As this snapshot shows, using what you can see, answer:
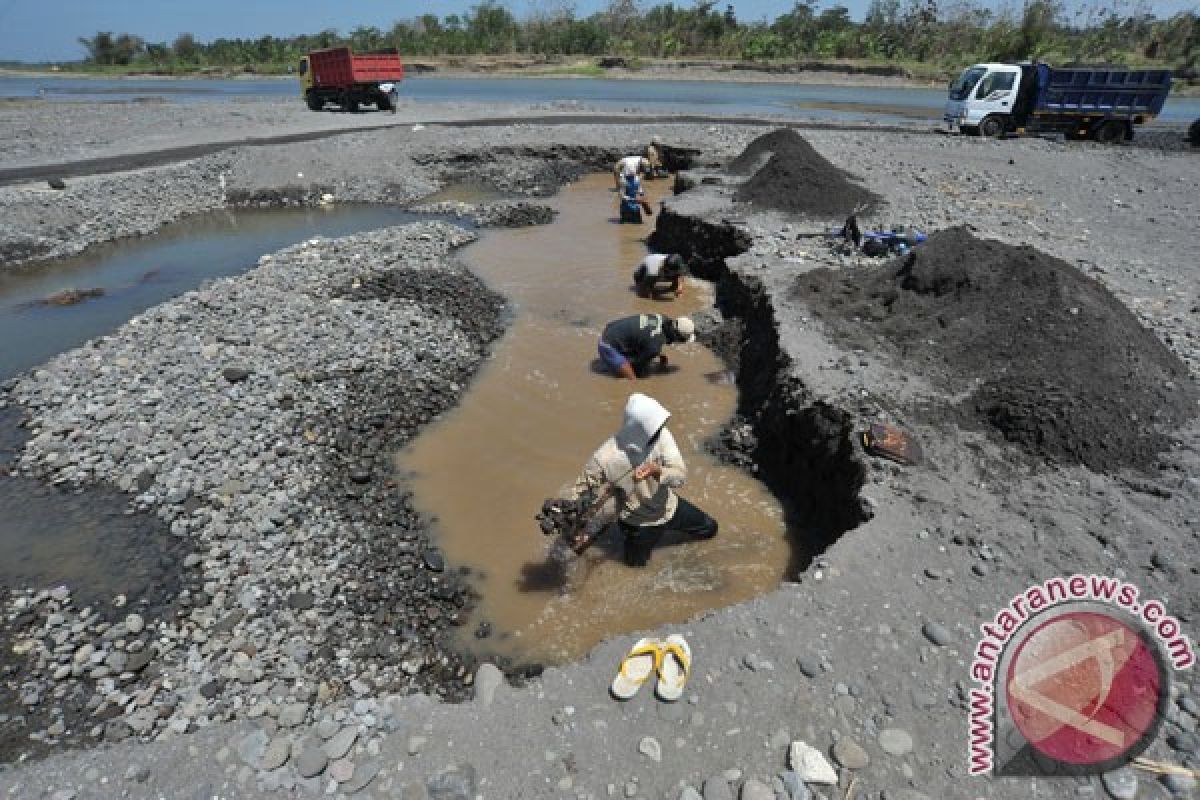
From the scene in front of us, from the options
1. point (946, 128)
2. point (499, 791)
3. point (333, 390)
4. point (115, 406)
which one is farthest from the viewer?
point (946, 128)

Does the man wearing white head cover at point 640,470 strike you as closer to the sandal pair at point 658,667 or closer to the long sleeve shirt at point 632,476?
the long sleeve shirt at point 632,476

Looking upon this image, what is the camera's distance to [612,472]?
16.1 ft

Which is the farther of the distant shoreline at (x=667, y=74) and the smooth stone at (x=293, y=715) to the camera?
the distant shoreline at (x=667, y=74)

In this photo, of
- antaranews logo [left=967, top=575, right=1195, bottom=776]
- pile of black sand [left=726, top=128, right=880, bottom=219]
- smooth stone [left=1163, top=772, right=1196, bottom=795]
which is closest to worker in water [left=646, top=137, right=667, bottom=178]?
pile of black sand [left=726, top=128, right=880, bottom=219]

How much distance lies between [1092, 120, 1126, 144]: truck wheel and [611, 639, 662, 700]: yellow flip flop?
2875cm

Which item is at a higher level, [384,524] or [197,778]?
[197,778]

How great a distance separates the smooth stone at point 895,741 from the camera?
132 inches

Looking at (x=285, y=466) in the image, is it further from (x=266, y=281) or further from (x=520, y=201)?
(x=520, y=201)

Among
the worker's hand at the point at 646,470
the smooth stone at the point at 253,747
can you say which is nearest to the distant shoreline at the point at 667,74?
the worker's hand at the point at 646,470

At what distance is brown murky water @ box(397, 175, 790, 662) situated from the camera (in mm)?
5152

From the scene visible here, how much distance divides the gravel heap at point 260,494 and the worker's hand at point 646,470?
1.83 m

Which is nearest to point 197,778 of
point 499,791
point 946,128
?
point 499,791

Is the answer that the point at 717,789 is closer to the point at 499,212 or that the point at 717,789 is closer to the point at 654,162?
the point at 499,212

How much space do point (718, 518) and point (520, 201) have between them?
47.9 ft
